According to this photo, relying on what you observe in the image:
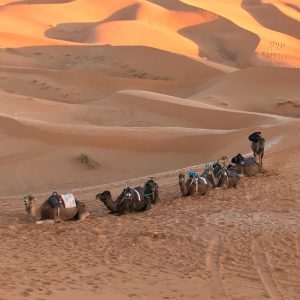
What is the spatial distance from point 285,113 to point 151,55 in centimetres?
1253

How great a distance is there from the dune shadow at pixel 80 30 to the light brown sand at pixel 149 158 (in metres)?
0.50

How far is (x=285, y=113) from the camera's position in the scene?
87.1 ft

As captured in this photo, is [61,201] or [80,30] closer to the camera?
[61,201]

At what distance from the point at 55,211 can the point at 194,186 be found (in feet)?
8.96

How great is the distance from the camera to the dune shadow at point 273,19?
50.9 m

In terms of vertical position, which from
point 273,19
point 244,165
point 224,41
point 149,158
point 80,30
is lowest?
point 244,165

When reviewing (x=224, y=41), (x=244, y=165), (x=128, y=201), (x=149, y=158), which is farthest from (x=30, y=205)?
(x=224, y=41)

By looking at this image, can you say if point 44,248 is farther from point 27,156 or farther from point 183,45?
point 183,45

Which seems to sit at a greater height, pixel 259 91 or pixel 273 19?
pixel 273 19

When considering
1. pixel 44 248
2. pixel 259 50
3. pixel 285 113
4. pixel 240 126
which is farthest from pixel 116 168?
pixel 259 50

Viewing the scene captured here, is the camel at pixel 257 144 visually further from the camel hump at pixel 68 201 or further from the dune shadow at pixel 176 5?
the dune shadow at pixel 176 5

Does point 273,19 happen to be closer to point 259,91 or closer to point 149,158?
point 259,91

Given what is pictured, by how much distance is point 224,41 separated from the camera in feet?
147

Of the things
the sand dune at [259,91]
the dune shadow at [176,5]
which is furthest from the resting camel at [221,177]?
the dune shadow at [176,5]
